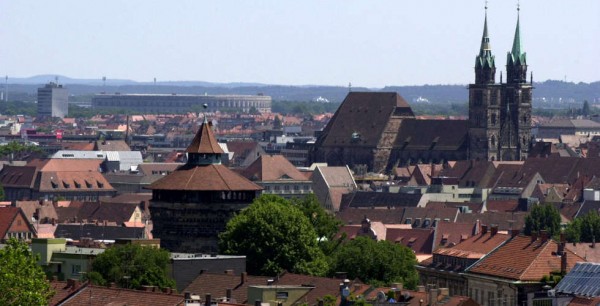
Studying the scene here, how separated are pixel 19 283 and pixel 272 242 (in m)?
34.0

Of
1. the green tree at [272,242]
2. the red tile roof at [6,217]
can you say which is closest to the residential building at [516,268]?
the green tree at [272,242]

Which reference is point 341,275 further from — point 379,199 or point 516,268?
point 379,199

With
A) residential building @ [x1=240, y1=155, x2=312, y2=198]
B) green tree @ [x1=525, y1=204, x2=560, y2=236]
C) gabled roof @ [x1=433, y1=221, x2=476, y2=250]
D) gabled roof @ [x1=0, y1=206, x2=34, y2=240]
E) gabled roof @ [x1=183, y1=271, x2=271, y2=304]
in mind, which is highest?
gabled roof @ [x1=183, y1=271, x2=271, y2=304]

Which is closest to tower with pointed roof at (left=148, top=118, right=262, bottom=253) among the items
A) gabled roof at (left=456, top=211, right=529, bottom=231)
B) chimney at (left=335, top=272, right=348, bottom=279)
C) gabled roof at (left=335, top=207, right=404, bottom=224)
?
chimney at (left=335, top=272, right=348, bottom=279)

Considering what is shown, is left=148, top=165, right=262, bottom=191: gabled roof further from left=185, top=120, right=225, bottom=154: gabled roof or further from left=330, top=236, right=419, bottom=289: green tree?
left=330, top=236, right=419, bottom=289: green tree

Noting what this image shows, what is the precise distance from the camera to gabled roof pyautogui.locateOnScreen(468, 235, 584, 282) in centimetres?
8444

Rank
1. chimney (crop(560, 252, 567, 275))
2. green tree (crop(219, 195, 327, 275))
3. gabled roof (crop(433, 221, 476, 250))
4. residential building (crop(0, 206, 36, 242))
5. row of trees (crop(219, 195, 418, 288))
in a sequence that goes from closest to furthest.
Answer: chimney (crop(560, 252, 567, 275)) < row of trees (crop(219, 195, 418, 288)) < green tree (crop(219, 195, 327, 275)) < gabled roof (crop(433, 221, 476, 250)) < residential building (crop(0, 206, 36, 242))

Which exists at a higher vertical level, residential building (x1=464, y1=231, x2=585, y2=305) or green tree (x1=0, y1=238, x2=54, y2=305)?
green tree (x1=0, y1=238, x2=54, y2=305)

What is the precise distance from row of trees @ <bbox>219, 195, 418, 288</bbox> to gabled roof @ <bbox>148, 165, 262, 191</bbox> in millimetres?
2025

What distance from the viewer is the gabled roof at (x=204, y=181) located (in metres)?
107

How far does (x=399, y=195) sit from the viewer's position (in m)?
186

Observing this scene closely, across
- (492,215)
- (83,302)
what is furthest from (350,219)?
(83,302)

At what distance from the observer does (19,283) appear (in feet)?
223

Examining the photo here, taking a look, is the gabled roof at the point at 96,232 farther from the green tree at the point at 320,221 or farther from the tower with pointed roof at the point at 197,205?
the tower with pointed roof at the point at 197,205
